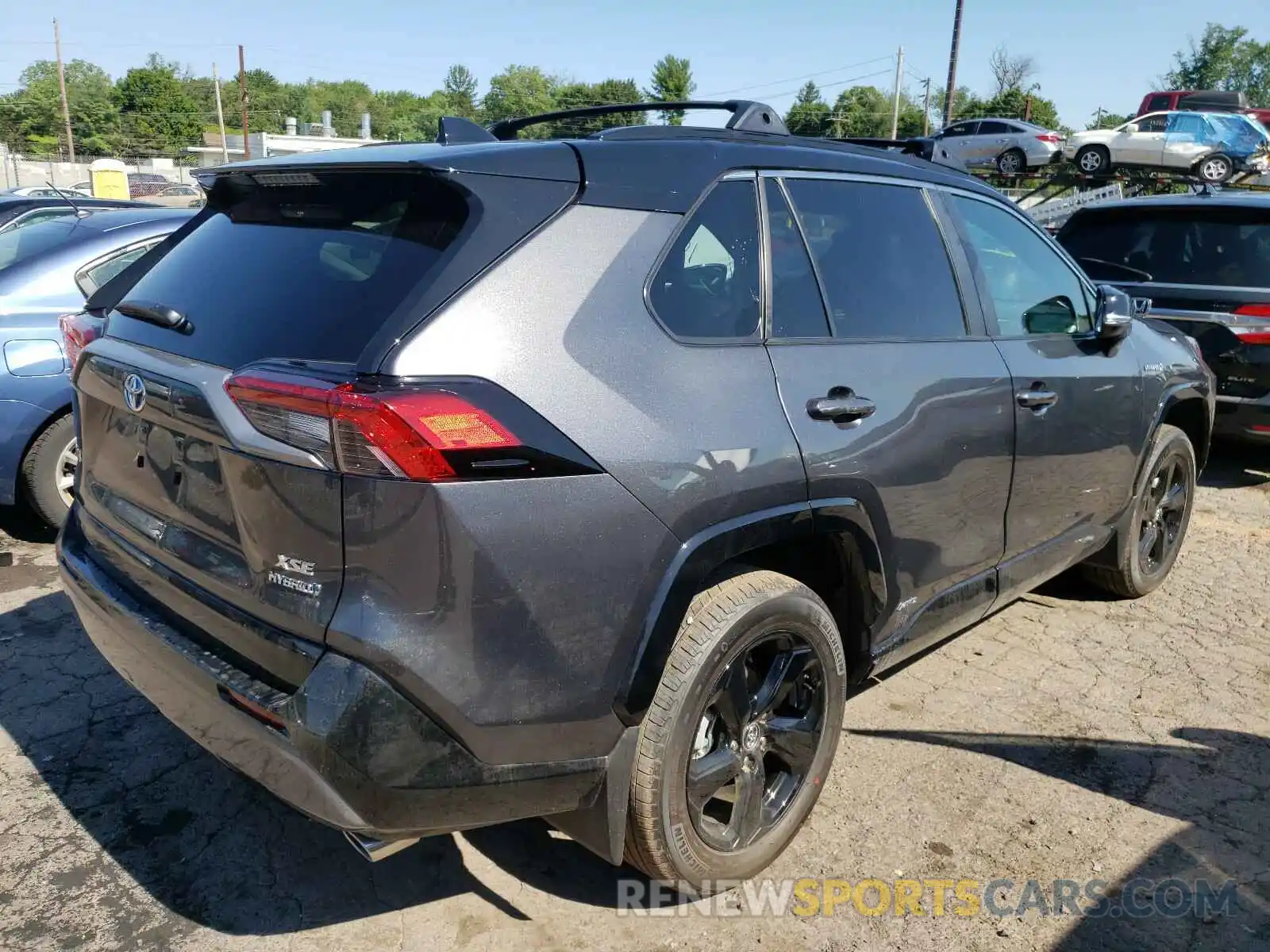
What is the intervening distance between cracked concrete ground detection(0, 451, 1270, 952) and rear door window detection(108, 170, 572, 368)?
4.59 ft

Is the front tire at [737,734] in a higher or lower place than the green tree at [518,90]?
lower

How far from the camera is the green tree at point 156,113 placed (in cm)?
8694

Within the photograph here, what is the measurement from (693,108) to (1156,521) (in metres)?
3.03

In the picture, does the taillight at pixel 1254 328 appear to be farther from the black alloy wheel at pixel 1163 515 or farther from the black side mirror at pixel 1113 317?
the black side mirror at pixel 1113 317

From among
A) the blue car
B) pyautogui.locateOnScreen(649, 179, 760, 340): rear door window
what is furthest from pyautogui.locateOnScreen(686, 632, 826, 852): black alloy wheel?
the blue car

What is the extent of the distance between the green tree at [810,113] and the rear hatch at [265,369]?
245ft

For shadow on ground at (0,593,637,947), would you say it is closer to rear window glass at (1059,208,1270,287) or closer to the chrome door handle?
the chrome door handle

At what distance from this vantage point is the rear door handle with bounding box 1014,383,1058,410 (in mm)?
3332

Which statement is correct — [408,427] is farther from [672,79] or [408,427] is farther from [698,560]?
[672,79]

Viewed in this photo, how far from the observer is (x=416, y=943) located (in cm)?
243

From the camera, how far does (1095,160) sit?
2055cm

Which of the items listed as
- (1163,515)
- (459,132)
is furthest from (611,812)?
(1163,515)

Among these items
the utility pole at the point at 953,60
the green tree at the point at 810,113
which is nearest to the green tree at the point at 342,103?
the green tree at the point at 810,113

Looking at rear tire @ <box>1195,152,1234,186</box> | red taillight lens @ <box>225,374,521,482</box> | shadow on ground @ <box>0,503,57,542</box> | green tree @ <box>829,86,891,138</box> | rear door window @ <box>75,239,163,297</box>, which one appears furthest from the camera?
green tree @ <box>829,86,891,138</box>
